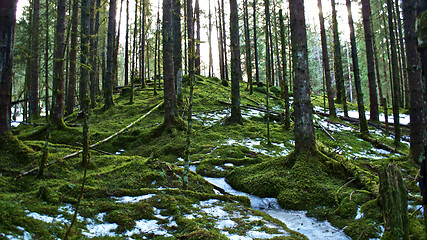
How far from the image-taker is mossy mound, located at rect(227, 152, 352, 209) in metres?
4.51

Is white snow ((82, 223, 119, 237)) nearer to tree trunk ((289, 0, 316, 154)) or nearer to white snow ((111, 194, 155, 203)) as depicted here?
white snow ((111, 194, 155, 203))

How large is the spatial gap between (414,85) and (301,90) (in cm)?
339

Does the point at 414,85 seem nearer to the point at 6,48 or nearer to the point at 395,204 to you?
the point at 395,204

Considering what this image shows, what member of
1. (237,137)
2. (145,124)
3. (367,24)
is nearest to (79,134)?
(145,124)

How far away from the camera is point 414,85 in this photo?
20.9 ft

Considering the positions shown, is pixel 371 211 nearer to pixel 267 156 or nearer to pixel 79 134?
pixel 267 156

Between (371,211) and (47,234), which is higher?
(47,234)

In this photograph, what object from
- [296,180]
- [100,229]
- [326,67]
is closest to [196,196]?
[100,229]

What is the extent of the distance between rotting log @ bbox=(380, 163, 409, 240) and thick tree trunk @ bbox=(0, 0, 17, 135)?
192 inches

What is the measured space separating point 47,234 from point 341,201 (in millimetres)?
4223

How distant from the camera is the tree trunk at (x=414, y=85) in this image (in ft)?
20.1

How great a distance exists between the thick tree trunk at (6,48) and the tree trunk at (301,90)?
5.19 m

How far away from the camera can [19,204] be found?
8.04 ft

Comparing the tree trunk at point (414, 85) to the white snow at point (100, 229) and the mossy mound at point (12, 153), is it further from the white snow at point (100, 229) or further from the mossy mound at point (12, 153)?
the mossy mound at point (12, 153)
